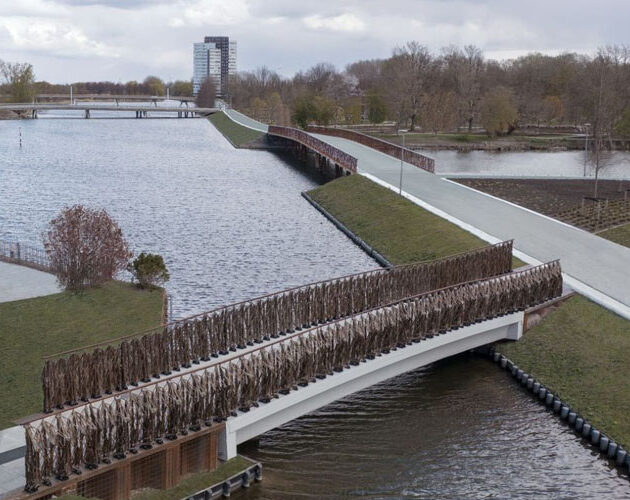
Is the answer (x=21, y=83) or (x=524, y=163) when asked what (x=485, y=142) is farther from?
(x=21, y=83)

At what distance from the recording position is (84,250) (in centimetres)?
2872

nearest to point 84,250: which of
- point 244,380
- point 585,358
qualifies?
point 244,380

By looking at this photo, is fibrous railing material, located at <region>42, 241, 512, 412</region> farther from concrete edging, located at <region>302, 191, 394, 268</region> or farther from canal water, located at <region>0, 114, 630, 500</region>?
concrete edging, located at <region>302, 191, 394, 268</region>

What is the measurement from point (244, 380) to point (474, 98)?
349ft

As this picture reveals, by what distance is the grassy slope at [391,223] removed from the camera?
3744cm

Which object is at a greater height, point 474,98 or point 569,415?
point 474,98

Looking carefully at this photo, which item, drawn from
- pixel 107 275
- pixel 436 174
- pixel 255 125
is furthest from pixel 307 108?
pixel 107 275

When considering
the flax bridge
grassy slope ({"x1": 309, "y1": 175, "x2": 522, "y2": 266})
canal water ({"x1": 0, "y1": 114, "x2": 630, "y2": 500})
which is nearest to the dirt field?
grassy slope ({"x1": 309, "y1": 175, "x2": 522, "y2": 266})

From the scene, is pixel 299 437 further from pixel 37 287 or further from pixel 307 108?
pixel 307 108

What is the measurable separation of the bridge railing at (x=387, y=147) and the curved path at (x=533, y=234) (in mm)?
2090

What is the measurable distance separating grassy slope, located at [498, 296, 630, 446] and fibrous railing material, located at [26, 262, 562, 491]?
4.30ft

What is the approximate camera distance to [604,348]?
24875 millimetres

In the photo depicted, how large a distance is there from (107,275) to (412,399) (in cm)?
1187

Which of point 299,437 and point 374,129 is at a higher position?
point 374,129
